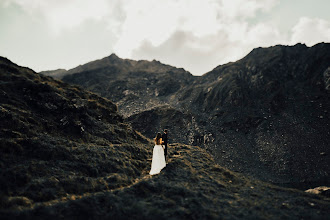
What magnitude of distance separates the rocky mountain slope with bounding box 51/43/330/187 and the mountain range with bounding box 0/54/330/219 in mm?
21708

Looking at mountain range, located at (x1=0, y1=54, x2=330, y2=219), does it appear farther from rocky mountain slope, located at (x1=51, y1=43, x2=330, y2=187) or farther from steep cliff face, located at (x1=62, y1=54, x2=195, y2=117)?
steep cliff face, located at (x1=62, y1=54, x2=195, y2=117)

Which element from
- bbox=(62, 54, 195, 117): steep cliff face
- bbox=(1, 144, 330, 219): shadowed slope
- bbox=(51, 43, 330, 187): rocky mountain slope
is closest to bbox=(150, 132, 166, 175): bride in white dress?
bbox=(1, 144, 330, 219): shadowed slope

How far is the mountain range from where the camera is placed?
1075cm

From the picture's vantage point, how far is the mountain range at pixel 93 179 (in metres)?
10.8

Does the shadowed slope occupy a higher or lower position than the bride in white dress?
lower

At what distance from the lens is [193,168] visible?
19.7 metres

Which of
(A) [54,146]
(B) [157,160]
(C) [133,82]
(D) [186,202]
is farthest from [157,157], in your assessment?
(C) [133,82]

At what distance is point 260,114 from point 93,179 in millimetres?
50916

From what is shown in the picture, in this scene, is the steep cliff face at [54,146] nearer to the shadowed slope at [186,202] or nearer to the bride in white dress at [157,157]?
the shadowed slope at [186,202]

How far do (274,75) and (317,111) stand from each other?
71.1ft

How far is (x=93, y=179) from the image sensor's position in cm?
1346

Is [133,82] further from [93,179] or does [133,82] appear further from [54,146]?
[93,179]

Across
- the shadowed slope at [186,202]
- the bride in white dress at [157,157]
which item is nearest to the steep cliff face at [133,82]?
the bride in white dress at [157,157]

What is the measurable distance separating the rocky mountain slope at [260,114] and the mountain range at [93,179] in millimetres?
21708
